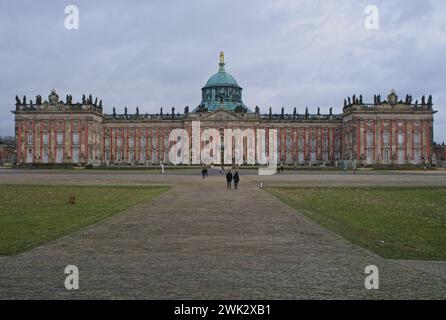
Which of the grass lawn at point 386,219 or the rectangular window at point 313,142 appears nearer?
the grass lawn at point 386,219

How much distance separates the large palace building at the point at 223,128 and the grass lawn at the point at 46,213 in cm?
7209

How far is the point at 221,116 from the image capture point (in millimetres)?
100625

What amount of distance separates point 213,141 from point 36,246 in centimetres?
8937

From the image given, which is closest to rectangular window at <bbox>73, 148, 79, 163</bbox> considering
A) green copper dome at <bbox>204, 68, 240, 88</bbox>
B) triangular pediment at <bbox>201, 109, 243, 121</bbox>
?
triangular pediment at <bbox>201, 109, 243, 121</bbox>

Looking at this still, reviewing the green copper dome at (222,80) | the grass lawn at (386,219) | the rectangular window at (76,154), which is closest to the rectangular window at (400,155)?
the green copper dome at (222,80)

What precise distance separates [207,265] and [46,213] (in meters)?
10.3

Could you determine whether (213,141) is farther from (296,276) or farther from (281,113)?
(296,276)

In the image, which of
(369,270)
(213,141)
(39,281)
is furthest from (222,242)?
(213,141)

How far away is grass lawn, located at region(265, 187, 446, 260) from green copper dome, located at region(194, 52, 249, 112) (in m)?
78.9

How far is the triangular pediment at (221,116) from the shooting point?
100m

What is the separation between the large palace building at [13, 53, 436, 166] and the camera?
92875mm

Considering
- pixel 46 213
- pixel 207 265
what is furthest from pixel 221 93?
pixel 207 265

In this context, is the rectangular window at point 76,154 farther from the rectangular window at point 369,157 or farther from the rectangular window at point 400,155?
the rectangular window at point 400,155

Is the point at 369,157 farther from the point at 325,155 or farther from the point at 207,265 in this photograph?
the point at 207,265
